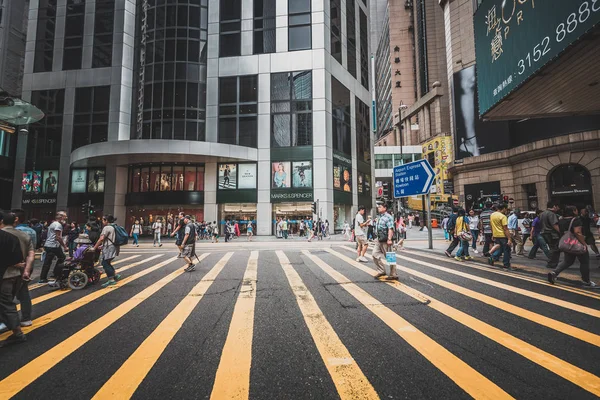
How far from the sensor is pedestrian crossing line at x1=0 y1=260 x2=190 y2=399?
286 centimetres

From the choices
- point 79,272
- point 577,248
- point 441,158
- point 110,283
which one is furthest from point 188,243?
point 441,158

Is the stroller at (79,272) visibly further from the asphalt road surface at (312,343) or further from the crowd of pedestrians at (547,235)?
the crowd of pedestrians at (547,235)

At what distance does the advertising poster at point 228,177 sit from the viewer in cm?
3012

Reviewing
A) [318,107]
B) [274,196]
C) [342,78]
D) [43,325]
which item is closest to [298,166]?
[274,196]

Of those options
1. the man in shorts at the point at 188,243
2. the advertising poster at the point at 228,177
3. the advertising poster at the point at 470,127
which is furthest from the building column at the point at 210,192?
the advertising poster at the point at 470,127

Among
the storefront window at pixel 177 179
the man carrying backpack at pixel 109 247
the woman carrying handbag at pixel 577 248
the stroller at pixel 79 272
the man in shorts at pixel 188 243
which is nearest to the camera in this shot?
the woman carrying handbag at pixel 577 248

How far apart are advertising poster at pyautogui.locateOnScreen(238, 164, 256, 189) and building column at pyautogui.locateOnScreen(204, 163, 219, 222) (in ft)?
8.96

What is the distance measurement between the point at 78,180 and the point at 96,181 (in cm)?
224

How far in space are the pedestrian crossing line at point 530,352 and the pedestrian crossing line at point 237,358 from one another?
3.12 metres

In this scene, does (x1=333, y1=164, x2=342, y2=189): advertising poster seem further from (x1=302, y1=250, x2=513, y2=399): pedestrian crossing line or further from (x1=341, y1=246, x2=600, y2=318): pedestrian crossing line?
(x1=302, y1=250, x2=513, y2=399): pedestrian crossing line

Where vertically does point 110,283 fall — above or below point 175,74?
below

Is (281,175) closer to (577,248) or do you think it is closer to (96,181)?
(96,181)

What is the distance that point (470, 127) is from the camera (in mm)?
35531

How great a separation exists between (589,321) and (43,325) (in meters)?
8.57
